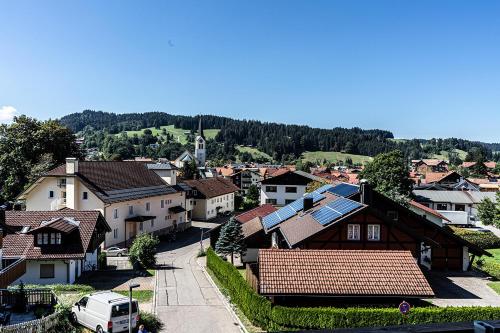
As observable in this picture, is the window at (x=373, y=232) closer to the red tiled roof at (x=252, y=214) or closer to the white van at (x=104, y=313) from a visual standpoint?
the red tiled roof at (x=252, y=214)

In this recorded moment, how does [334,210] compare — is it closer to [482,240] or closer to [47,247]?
[47,247]

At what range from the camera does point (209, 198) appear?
7550cm

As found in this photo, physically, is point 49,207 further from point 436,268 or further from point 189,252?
point 436,268

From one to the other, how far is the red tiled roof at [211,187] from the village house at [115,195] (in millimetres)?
10543

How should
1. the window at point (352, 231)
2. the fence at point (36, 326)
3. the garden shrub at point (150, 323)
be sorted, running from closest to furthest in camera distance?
the fence at point (36, 326) < the garden shrub at point (150, 323) < the window at point (352, 231)

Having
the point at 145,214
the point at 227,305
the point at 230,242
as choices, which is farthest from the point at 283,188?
the point at 227,305

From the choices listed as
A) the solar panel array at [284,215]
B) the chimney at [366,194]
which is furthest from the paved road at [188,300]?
the chimney at [366,194]

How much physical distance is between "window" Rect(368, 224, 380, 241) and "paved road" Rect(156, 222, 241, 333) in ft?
37.5

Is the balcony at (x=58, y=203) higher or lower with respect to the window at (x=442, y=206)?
higher

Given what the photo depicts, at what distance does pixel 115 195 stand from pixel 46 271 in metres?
19.5

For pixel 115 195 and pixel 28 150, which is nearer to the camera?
pixel 115 195

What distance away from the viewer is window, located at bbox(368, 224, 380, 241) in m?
32.3

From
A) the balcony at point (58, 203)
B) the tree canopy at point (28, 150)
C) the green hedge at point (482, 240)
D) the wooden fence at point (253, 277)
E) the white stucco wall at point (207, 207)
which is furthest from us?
the white stucco wall at point (207, 207)

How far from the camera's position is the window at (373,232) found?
32281 mm
